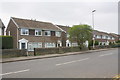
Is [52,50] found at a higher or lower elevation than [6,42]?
lower

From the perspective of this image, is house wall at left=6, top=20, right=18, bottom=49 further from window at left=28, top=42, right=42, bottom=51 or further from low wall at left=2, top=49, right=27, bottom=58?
→ low wall at left=2, top=49, right=27, bottom=58

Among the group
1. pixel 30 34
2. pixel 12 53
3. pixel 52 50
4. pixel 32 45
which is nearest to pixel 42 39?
pixel 32 45

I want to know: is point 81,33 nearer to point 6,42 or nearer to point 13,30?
point 13,30

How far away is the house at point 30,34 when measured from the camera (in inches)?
1299

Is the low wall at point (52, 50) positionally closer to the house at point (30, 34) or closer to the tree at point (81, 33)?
the tree at point (81, 33)

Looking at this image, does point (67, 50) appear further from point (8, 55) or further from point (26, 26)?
point (8, 55)

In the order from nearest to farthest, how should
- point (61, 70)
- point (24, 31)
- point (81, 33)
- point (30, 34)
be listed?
point (61, 70) → point (24, 31) → point (81, 33) → point (30, 34)

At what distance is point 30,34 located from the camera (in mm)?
35094

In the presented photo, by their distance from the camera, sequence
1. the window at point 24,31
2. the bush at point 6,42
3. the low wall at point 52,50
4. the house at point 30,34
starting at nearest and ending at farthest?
the low wall at point 52,50, the bush at point 6,42, the house at point 30,34, the window at point 24,31

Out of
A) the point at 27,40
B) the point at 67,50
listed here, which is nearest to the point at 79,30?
the point at 67,50

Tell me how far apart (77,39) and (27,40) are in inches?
457

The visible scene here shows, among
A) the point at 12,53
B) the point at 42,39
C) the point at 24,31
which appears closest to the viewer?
the point at 12,53

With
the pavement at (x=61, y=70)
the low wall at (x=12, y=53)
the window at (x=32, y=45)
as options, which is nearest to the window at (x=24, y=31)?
the window at (x=32, y=45)

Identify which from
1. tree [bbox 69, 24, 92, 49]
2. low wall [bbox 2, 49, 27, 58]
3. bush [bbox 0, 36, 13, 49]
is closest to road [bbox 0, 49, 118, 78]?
low wall [bbox 2, 49, 27, 58]
